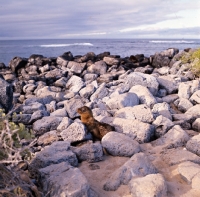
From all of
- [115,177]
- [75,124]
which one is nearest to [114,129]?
[75,124]

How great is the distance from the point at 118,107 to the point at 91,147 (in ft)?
9.10

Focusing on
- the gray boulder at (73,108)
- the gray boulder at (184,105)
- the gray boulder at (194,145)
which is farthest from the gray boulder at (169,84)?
the gray boulder at (194,145)

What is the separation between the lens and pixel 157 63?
1759 cm


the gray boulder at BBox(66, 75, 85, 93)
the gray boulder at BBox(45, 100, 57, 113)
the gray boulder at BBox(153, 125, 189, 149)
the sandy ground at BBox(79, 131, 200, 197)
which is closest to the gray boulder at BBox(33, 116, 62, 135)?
the gray boulder at BBox(45, 100, 57, 113)

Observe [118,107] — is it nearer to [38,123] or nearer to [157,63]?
[38,123]

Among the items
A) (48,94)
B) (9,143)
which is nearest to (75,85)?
(48,94)

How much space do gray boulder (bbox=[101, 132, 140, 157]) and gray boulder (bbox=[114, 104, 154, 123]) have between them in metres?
1.37

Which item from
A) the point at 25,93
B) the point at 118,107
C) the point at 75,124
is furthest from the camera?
the point at 25,93

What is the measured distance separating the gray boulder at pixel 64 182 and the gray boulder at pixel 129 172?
0.39 m

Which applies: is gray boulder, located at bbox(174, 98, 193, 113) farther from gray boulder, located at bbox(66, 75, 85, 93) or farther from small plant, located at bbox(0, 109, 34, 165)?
small plant, located at bbox(0, 109, 34, 165)

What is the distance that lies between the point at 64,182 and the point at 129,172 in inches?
38.2

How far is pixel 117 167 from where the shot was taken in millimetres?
5344

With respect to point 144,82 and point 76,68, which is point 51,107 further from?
point 76,68

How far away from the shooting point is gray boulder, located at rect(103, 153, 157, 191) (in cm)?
457
